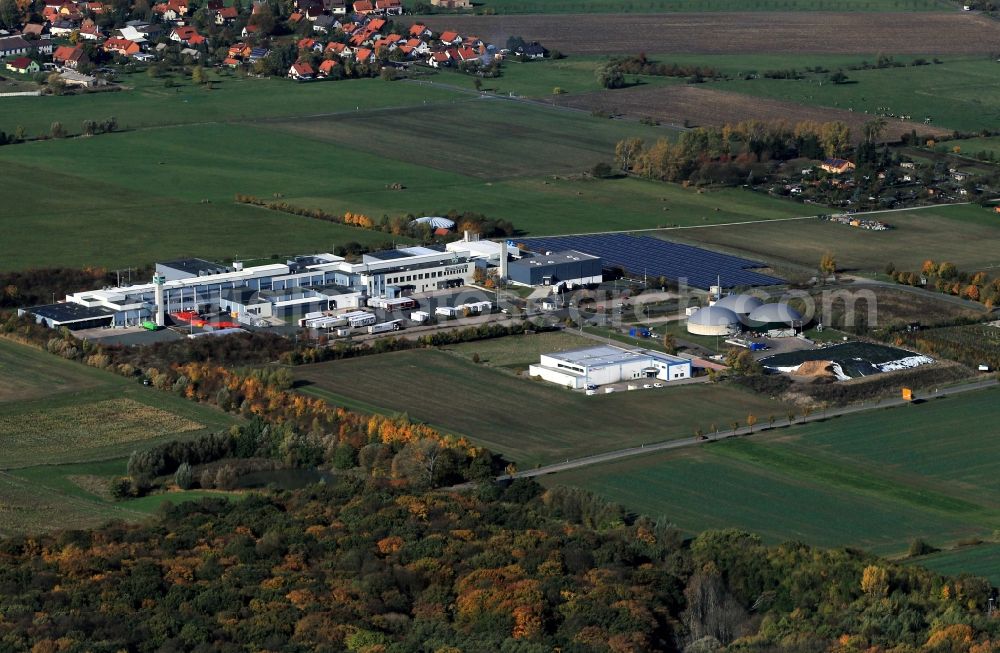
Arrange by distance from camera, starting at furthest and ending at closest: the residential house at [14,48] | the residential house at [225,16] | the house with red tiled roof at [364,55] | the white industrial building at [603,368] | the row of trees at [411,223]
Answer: the residential house at [225,16], the house with red tiled roof at [364,55], the residential house at [14,48], the row of trees at [411,223], the white industrial building at [603,368]

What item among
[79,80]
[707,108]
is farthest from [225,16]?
[707,108]

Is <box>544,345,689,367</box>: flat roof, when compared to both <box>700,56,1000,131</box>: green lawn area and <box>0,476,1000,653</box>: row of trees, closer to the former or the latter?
<box>0,476,1000,653</box>: row of trees

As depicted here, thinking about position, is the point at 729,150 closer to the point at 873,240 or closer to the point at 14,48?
the point at 873,240

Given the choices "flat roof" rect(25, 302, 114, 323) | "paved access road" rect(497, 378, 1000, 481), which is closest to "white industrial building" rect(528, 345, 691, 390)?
"paved access road" rect(497, 378, 1000, 481)

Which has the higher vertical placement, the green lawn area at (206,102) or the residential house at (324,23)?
the residential house at (324,23)

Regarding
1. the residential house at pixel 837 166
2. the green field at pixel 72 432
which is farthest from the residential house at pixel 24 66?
the green field at pixel 72 432

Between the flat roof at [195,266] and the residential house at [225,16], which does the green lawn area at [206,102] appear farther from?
the flat roof at [195,266]
